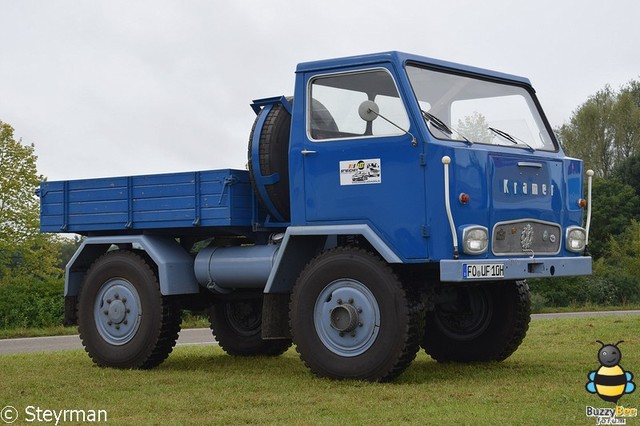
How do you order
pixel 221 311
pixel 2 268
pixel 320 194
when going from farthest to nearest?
pixel 2 268
pixel 221 311
pixel 320 194

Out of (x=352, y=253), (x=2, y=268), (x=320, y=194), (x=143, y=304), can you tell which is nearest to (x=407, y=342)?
(x=352, y=253)

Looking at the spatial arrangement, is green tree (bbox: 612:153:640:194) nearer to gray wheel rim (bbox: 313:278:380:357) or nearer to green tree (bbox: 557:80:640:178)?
green tree (bbox: 557:80:640:178)

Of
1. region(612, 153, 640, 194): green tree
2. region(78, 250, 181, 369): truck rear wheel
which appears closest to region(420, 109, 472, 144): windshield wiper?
region(78, 250, 181, 369): truck rear wheel

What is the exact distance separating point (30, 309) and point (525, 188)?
18.9m

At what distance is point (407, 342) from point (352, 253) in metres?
1.01

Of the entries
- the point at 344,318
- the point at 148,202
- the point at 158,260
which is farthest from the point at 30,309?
the point at 344,318

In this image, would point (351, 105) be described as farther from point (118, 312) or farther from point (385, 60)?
point (118, 312)

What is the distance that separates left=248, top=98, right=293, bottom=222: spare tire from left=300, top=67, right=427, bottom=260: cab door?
628 mm

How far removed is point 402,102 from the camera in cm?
945

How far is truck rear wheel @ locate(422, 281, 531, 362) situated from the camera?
36.1 feet

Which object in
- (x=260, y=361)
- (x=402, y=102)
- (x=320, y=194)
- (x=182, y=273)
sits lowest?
(x=260, y=361)

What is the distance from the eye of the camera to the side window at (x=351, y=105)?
9.54 metres

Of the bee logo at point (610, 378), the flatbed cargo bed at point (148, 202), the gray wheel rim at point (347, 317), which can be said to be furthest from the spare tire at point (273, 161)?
the bee logo at point (610, 378)

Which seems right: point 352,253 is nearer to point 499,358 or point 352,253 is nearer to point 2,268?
point 499,358
